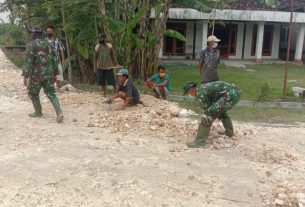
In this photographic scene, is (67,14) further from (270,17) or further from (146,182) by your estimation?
(270,17)

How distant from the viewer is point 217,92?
18.2 feet

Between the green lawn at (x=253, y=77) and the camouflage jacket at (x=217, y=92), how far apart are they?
516 cm

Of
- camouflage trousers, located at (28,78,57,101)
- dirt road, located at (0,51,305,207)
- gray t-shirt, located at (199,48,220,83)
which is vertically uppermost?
gray t-shirt, located at (199,48,220,83)

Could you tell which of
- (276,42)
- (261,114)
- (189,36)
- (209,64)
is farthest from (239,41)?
(209,64)

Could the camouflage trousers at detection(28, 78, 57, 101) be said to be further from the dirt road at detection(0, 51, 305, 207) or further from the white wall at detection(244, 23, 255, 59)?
the white wall at detection(244, 23, 255, 59)

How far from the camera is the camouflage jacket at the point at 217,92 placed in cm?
549

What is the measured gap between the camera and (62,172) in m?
4.63

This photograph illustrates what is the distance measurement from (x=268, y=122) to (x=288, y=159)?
255cm

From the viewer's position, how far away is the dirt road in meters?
4.16

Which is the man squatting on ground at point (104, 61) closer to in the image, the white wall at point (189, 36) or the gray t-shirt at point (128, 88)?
the gray t-shirt at point (128, 88)

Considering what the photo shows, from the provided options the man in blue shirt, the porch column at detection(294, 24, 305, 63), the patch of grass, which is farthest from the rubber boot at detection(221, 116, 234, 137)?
the porch column at detection(294, 24, 305, 63)

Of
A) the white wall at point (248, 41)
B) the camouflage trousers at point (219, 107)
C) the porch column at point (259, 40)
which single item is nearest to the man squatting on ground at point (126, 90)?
the camouflage trousers at point (219, 107)

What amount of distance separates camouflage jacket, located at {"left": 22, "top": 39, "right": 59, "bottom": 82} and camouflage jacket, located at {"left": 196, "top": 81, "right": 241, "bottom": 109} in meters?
2.66

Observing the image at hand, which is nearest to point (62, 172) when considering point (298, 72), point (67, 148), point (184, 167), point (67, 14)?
point (67, 148)
